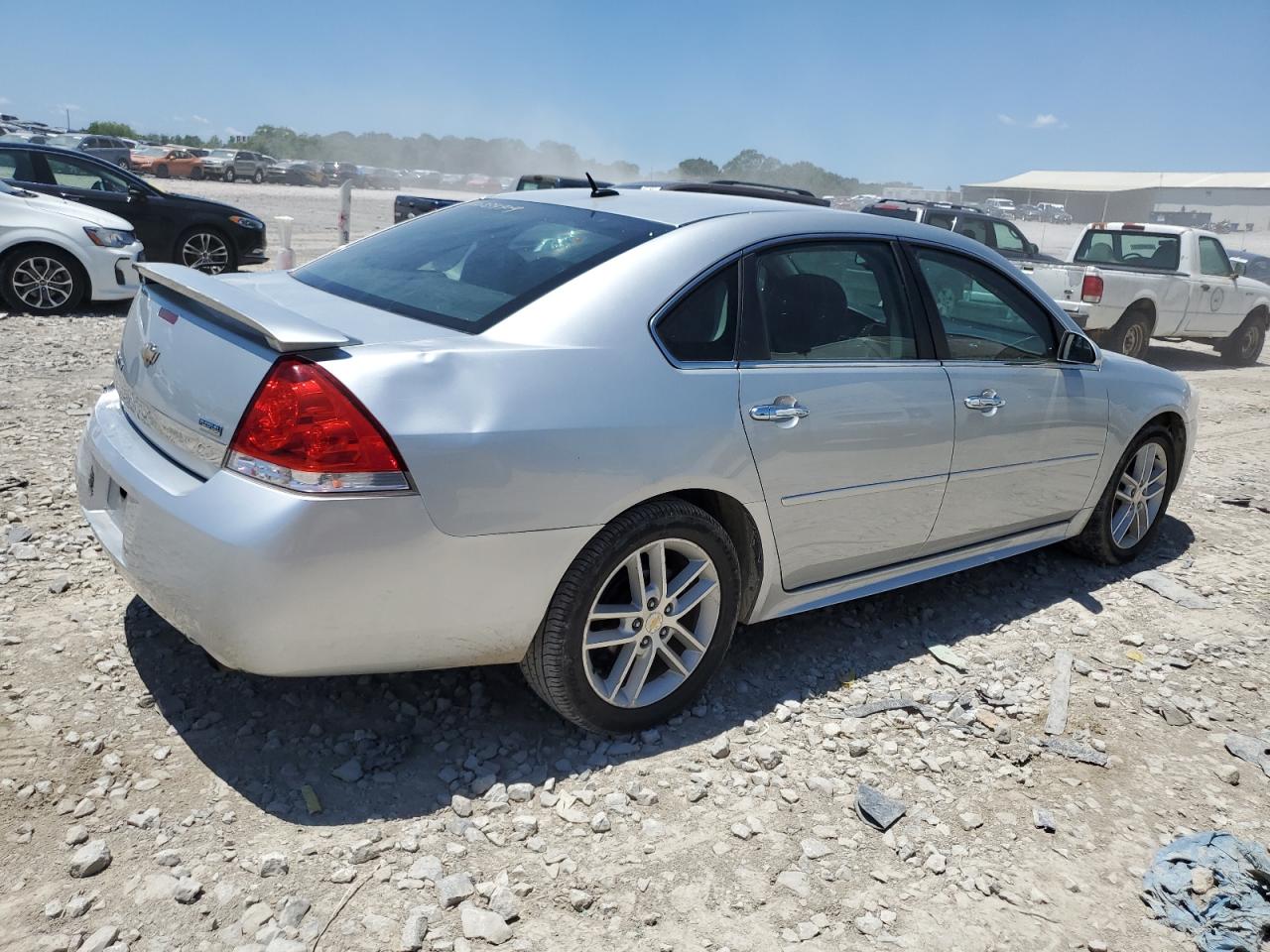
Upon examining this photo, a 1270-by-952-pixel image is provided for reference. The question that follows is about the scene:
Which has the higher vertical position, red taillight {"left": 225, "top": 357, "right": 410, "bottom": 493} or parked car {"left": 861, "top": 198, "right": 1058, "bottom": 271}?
parked car {"left": 861, "top": 198, "right": 1058, "bottom": 271}

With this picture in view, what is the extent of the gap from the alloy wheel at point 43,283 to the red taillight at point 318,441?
8498 millimetres

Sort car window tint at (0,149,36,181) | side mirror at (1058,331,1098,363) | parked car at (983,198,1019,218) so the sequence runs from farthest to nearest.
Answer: parked car at (983,198,1019,218), car window tint at (0,149,36,181), side mirror at (1058,331,1098,363)

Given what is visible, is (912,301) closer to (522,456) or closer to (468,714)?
(522,456)

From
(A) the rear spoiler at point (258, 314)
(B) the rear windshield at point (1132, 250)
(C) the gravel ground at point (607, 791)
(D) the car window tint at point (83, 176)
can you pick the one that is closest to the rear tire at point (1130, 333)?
(B) the rear windshield at point (1132, 250)

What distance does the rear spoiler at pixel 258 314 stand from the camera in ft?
8.52

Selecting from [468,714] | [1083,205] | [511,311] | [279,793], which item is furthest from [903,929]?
[1083,205]

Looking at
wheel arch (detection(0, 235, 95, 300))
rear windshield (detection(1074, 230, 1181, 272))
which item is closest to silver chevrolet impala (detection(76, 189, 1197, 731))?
wheel arch (detection(0, 235, 95, 300))

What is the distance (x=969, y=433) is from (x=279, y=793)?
2.73m

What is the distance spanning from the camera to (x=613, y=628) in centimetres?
319

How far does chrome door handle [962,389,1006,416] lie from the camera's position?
156 inches

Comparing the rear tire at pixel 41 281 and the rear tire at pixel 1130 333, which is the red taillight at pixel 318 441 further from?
the rear tire at pixel 1130 333

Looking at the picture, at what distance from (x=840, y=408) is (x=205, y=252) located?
11.2 meters

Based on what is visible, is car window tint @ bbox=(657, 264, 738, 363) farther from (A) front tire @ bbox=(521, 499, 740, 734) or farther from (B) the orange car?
(B) the orange car

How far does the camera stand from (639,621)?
3189 mm
